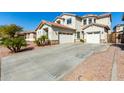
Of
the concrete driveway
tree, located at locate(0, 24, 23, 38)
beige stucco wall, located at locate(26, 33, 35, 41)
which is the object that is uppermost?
tree, located at locate(0, 24, 23, 38)

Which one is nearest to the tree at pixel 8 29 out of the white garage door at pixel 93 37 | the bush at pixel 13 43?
the bush at pixel 13 43

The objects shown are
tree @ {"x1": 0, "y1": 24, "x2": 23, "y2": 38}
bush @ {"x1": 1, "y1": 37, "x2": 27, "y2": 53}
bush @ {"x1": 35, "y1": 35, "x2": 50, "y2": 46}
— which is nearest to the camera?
bush @ {"x1": 1, "y1": 37, "x2": 27, "y2": 53}

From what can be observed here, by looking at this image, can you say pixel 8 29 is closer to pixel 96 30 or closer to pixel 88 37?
pixel 88 37

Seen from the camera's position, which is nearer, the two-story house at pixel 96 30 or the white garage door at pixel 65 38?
the two-story house at pixel 96 30

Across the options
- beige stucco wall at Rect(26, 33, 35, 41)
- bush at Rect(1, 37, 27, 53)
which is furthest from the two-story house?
beige stucco wall at Rect(26, 33, 35, 41)

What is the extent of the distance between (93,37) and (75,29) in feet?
14.1

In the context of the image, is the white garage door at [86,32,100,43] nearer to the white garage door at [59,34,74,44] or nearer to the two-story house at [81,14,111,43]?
the two-story house at [81,14,111,43]

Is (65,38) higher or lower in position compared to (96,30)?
lower

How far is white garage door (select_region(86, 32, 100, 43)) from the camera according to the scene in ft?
59.6

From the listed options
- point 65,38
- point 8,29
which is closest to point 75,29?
point 65,38

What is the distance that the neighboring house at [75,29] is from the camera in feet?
55.8

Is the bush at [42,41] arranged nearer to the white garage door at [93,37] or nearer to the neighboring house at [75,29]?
the neighboring house at [75,29]

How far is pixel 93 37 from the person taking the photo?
18750mm
